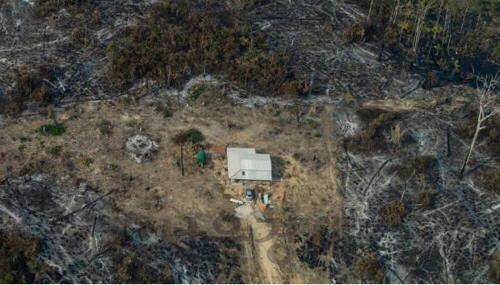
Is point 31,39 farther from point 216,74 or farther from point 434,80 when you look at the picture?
point 434,80

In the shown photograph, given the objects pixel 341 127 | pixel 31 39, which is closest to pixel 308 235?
pixel 341 127

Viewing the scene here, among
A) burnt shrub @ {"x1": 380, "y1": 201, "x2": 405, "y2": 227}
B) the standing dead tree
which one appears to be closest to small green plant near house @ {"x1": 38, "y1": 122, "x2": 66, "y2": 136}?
burnt shrub @ {"x1": 380, "y1": 201, "x2": 405, "y2": 227}

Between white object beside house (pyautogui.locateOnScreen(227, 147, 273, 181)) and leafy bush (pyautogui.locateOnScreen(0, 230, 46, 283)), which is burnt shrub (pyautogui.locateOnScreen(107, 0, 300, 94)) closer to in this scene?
white object beside house (pyautogui.locateOnScreen(227, 147, 273, 181))

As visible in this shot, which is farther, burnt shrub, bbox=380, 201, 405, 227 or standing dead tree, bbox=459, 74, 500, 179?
standing dead tree, bbox=459, 74, 500, 179

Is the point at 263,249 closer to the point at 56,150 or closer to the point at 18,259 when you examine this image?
the point at 18,259

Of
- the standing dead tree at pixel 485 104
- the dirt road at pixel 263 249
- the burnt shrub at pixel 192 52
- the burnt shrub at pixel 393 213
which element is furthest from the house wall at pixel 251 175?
the standing dead tree at pixel 485 104

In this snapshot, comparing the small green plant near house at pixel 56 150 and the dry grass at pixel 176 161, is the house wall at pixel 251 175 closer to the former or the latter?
the dry grass at pixel 176 161

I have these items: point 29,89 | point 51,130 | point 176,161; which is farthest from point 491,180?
point 29,89
